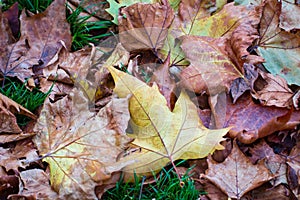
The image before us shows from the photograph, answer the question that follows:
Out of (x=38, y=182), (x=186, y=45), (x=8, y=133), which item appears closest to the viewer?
(x=38, y=182)

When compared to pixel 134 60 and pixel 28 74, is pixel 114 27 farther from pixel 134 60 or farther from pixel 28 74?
pixel 28 74

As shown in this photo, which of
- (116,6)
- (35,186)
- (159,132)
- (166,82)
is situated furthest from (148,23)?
(35,186)

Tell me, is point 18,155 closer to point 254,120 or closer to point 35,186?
point 35,186

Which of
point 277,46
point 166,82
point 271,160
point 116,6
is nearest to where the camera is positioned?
point 271,160

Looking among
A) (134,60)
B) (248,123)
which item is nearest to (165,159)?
(248,123)

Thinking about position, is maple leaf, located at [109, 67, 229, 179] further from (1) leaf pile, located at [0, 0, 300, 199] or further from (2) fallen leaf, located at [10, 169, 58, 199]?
(2) fallen leaf, located at [10, 169, 58, 199]

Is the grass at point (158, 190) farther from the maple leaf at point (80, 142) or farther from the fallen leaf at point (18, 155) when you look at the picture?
the fallen leaf at point (18, 155)
